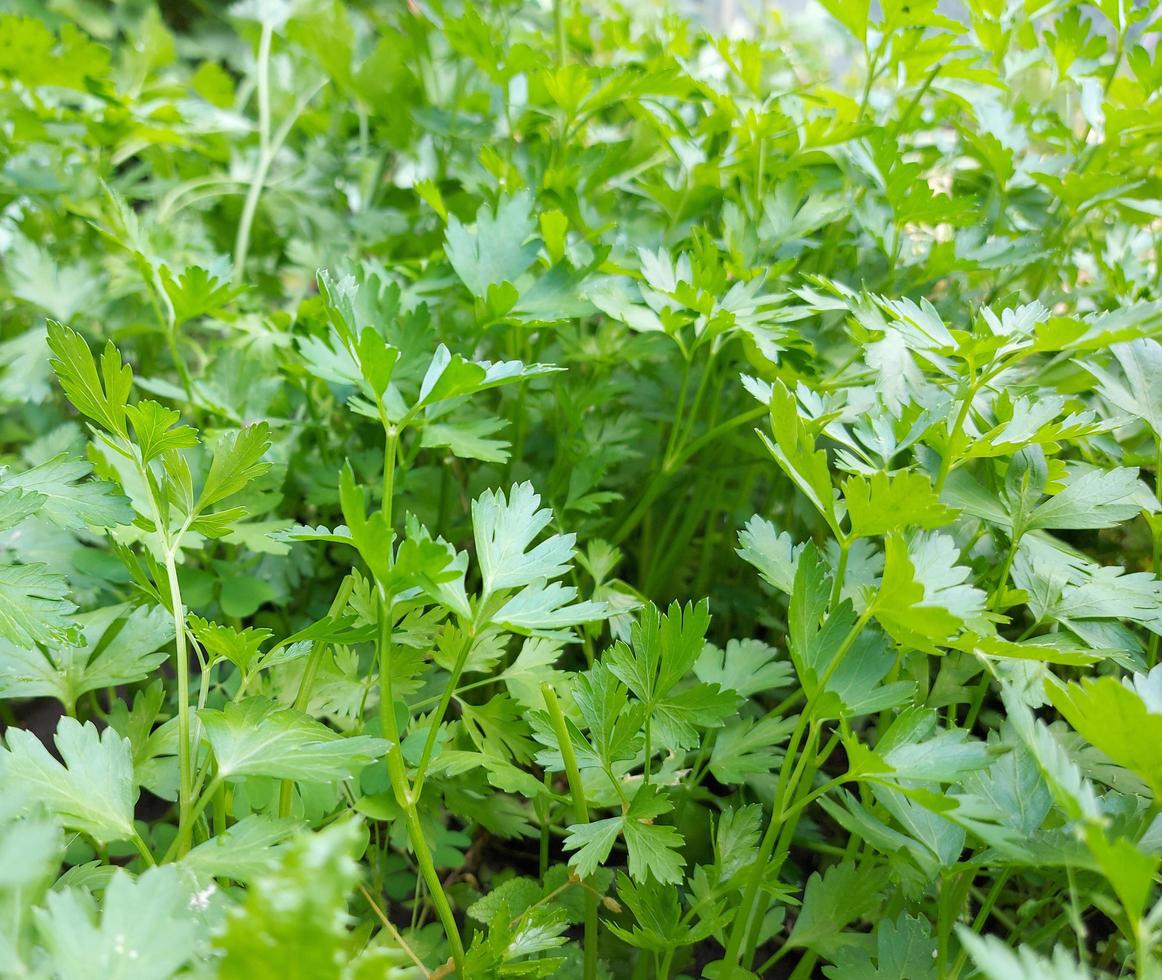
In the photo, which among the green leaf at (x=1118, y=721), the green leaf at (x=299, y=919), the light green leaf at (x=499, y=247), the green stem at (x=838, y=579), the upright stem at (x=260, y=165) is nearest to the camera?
the green leaf at (x=299, y=919)

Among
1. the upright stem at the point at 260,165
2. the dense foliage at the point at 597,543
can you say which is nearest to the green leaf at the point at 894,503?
the dense foliage at the point at 597,543

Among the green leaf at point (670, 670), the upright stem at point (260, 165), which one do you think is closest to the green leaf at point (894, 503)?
the green leaf at point (670, 670)

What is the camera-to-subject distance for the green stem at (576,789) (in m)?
0.55

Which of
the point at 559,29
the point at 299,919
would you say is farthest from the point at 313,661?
the point at 559,29

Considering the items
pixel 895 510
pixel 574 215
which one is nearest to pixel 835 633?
pixel 895 510

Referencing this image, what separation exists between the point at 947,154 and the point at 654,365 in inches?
16.6

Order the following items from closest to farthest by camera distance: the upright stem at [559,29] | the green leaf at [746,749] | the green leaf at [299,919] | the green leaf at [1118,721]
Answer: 1. the green leaf at [299,919]
2. the green leaf at [1118,721]
3. the green leaf at [746,749]
4. the upright stem at [559,29]

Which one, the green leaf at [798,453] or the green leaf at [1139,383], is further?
the green leaf at [1139,383]

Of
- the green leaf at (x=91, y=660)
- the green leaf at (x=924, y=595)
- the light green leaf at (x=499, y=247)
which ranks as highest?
the light green leaf at (x=499, y=247)

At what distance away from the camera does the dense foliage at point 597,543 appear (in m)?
0.49

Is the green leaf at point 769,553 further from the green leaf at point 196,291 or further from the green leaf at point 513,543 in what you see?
the green leaf at point 196,291

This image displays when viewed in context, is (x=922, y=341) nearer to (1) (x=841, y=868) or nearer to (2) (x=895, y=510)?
(2) (x=895, y=510)

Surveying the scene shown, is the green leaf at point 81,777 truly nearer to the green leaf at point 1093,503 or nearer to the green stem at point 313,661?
the green stem at point 313,661

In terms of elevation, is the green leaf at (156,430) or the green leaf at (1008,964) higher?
the green leaf at (156,430)
